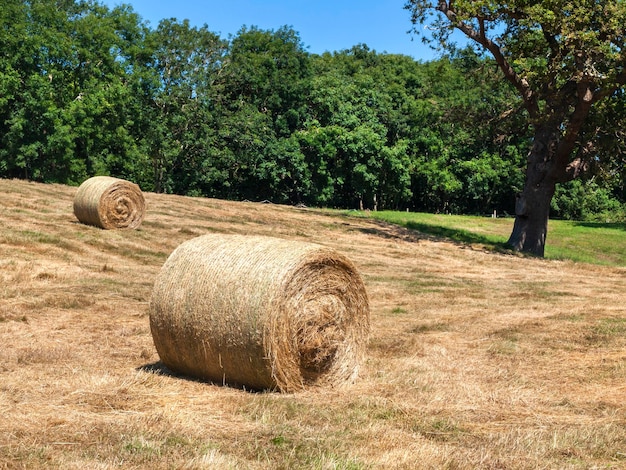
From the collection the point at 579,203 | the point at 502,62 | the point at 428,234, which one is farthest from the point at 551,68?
the point at 579,203

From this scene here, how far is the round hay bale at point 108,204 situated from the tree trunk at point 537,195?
539 inches

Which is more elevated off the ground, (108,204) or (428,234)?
A: (108,204)

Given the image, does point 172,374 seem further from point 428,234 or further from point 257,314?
point 428,234

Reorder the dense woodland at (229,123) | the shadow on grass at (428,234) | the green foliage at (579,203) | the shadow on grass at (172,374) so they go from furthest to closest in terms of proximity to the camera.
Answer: the green foliage at (579,203) → the dense woodland at (229,123) → the shadow on grass at (428,234) → the shadow on grass at (172,374)

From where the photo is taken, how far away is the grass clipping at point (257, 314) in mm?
7258

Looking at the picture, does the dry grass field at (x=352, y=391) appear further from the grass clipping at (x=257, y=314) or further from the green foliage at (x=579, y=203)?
the green foliage at (x=579, y=203)

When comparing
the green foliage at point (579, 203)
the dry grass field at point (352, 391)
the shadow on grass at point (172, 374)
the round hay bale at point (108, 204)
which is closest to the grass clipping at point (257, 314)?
the shadow on grass at point (172, 374)

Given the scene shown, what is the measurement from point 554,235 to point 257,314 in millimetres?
32863

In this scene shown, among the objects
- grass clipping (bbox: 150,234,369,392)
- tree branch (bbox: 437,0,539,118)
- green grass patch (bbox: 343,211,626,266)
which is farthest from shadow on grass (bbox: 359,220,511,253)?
grass clipping (bbox: 150,234,369,392)

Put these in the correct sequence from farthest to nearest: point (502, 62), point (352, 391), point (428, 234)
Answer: point (428, 234), point (502, 62), point (352, 391)

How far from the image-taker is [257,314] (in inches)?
284

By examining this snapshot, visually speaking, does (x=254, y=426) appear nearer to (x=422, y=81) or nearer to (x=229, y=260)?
(x=229, y=260)

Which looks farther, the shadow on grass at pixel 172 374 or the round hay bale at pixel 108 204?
the round hay bale at pixel 108 204

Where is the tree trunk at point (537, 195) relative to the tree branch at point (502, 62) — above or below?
below
